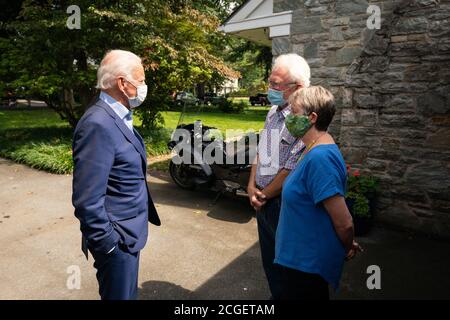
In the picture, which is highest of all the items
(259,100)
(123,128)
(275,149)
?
(259,100)

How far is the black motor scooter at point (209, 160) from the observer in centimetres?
546

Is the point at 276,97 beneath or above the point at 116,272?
above

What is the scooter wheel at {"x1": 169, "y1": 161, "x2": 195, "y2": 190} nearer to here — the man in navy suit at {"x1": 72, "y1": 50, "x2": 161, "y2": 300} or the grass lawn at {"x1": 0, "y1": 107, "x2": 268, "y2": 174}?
the grass lawn at {"x1": 0, "y1": 107, "x2": 268, "y2": 174}

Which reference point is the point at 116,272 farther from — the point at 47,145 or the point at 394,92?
the point at 47,145

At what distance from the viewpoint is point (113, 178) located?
79.4 inches

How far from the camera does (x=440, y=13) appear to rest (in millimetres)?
4281

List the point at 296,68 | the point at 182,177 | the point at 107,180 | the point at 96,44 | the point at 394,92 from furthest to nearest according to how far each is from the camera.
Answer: the point at 96,44 < the point at 182,177 < the point at 394,92 < the point at 296,68 < the point at 107,180

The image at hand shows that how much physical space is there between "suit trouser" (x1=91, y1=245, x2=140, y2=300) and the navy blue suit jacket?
7 centimetres

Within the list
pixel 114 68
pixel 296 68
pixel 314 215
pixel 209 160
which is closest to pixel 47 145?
pixel 209 160

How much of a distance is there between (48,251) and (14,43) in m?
8.07

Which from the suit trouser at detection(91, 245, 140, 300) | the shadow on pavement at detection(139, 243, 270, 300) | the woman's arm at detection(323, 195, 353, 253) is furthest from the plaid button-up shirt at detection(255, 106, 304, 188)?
the shadow on pavement at detection(139, 243, 270, 300)

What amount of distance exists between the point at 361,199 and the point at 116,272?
11.9 feet

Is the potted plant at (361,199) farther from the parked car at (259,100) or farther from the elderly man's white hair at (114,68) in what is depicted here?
the parked car at (259,100)

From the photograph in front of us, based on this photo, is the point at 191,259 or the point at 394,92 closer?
the point at 191,259
